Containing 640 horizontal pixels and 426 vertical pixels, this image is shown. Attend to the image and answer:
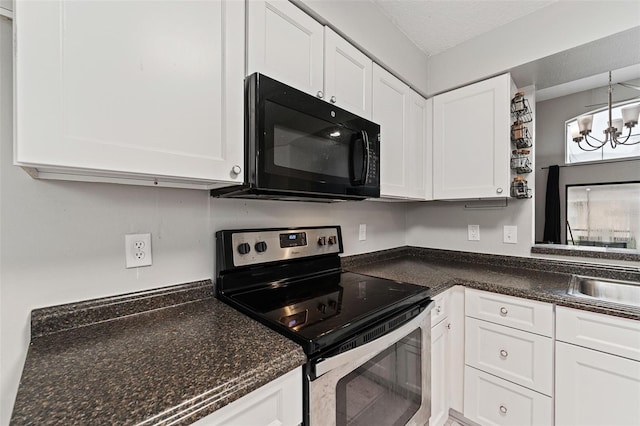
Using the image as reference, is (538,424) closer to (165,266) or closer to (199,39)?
(165,266)

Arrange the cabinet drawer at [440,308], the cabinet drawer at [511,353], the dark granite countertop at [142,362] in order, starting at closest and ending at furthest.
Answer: the dark granite countertop at [142,362], the cabinet drawer at [511,353], the cabinet drawer at [440,308]

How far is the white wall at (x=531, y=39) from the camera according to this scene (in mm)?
1327

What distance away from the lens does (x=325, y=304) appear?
106cm

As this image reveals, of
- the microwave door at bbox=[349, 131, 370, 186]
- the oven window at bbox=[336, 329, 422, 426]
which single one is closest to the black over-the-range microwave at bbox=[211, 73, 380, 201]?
the microwave door at bbox=[349, 131, 370, 186]

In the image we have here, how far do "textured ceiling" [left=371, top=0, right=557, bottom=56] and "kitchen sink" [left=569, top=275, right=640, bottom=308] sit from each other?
5.13 feet

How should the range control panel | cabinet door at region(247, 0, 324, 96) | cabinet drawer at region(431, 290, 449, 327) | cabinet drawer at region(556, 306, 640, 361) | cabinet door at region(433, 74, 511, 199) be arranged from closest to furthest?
cabinet door at region(247, 0, 324, 96) < cabinet drawer at region(556, 306, 640, 361) < the range control panel < cabinet drawer at region(431, 290, 449, 327) < cabinet door at region(433, 74, 511, 199)

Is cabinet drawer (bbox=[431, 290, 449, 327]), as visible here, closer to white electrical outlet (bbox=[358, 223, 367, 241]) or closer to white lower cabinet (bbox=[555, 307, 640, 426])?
white lower cabinet (bbox=[555, 307, 640, 426])

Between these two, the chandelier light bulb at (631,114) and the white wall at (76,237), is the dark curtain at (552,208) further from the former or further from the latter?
the white wall at (76,237)

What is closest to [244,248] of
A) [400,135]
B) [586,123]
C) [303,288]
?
[303,288]

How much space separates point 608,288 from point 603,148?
7.05ft

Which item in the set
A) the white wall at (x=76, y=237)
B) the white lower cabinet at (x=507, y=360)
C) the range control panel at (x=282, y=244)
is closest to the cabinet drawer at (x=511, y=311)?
the white lower cabinet at (x=507, y=360)

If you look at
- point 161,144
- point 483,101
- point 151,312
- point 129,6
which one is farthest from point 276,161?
point 483,101

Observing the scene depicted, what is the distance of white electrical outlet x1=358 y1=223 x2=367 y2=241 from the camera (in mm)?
1899

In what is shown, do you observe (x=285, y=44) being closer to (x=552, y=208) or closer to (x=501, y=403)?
(x=501, y=403)
